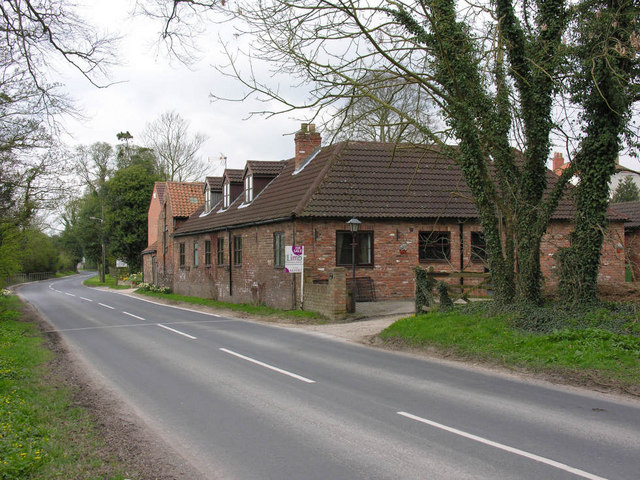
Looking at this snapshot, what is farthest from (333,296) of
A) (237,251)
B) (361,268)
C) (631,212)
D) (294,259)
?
(631,212)

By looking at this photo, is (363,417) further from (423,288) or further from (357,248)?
(357,248)

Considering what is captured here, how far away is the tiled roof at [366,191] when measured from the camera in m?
23.4

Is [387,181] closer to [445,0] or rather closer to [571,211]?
[571,211]

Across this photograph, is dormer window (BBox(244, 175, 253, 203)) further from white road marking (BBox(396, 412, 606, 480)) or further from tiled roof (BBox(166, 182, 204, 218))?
white road marking (BBox(396, 412, 606, 480))

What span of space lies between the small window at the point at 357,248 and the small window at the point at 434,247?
2.28 metres

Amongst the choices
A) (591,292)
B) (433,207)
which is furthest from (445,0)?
(433,207)

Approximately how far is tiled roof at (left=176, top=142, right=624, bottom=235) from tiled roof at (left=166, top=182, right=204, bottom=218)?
42.7 ft

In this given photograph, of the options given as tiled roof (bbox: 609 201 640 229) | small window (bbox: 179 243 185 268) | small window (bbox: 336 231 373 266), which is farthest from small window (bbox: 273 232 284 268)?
tiled roof (bbox: 609 201 640 229)

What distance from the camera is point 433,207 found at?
2452 cm

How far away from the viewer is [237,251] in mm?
28594

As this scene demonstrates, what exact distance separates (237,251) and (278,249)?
512 centimetres

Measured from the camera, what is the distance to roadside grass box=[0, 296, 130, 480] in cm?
516

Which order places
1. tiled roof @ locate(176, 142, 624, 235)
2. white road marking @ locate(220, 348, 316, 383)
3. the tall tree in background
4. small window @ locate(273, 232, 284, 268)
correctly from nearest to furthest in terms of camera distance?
1. white road marking @ locate(220, 348, 316, 383)
2. the tall tree in background
3. tiled roof @ locate(176, 142, 624, 235)
4. small window @ locate(273, 232, 284, 268)

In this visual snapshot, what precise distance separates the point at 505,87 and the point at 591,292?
16.9 feet
